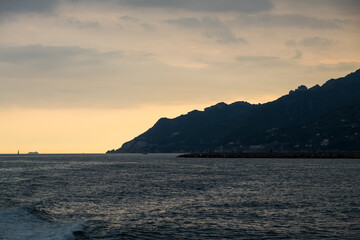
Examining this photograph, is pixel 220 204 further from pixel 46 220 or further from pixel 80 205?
pixel 46 220

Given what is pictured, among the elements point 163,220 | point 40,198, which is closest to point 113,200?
point 40,198

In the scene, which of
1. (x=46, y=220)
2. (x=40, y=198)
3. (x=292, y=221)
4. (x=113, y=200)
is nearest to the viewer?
(x=292, y=221)

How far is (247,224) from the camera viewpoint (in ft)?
113

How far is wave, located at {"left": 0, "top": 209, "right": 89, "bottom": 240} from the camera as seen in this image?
102 ft

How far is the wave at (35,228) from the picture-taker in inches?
1224

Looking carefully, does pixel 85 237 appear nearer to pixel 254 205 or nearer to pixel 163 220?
pixel 163 220

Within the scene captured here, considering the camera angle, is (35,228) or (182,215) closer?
(35,228)

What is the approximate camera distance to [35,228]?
34781 millimetres

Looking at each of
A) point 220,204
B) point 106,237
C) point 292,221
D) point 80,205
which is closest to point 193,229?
point 106,237

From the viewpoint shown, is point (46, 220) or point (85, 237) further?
point (46, 220)

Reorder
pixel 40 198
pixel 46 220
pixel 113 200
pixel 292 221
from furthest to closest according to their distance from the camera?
pixel 40 198
pixel 113 200
pixel 46 220
pixel 292 221

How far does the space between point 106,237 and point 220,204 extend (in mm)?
19818

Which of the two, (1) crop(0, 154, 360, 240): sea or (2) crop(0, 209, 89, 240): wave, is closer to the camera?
(2) crop(0, 209, 89, 240): wave

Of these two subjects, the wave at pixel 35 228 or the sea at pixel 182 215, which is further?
the sea at pixel 182 215
